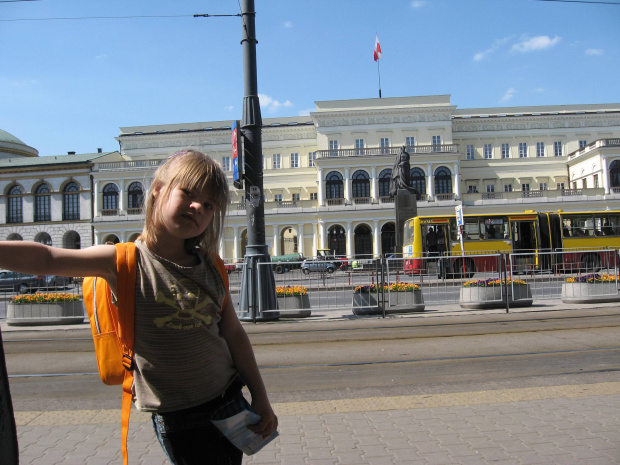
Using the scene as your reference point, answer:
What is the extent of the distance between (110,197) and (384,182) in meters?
32.5

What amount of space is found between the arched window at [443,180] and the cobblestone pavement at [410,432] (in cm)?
5505

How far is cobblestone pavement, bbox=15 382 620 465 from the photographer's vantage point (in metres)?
3.43

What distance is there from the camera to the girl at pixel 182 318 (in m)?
1.65

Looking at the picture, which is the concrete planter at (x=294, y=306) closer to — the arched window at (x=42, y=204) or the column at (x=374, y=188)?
the column at (x=374, y=188)

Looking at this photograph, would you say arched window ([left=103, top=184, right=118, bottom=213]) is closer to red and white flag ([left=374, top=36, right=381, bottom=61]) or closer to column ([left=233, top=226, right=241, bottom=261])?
column ([left=233, top=226, right=241, bottom=261])

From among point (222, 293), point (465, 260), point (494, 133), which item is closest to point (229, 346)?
point (222, 293)

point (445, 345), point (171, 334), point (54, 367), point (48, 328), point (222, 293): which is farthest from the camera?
point (48, 328)

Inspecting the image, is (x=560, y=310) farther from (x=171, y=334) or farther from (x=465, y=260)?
(x=171, y=334)

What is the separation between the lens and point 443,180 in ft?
192

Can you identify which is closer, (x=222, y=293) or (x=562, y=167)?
(x=222, y=293)

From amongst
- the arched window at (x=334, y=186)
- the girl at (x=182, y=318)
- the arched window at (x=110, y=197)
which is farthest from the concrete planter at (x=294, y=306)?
the arched window at (x=110, y=197)

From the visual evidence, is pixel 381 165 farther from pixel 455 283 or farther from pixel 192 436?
pixel 192 436

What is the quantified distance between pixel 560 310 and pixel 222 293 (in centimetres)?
1163

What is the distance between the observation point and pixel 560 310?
11617 millimetres
